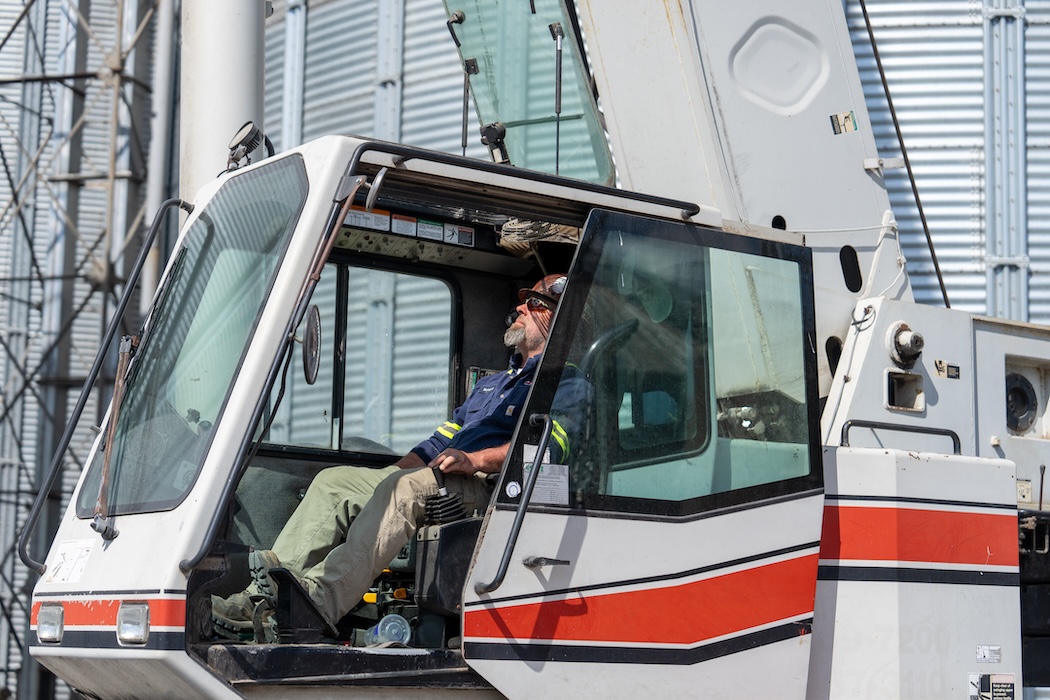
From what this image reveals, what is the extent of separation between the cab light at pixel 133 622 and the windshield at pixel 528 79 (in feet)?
8.29

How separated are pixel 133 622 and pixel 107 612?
0.15 meters

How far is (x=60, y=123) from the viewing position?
43.1 feet

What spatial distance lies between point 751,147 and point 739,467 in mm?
1319

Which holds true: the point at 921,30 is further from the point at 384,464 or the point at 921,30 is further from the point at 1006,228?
the point at 384,464

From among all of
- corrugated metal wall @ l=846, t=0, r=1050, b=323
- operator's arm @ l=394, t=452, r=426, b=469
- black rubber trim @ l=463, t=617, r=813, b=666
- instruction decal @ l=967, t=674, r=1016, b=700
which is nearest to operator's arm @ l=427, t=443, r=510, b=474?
operator's arm @ l=394, t=452, r=426, b=469

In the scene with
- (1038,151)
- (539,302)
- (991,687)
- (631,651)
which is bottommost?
(991,687)

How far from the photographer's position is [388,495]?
399 cm

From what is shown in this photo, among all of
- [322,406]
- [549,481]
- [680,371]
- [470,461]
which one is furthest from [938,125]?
[549,481]

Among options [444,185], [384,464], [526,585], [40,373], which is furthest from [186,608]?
[40,373]

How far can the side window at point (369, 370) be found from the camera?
5.04 metres

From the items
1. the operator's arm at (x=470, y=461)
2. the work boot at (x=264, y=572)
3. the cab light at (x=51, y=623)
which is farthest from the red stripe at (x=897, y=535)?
the cab light at (x=51, y=623)

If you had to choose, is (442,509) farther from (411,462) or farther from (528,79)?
(528,79)

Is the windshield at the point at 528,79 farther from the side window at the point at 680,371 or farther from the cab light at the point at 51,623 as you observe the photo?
the cab light at the point at 51,623

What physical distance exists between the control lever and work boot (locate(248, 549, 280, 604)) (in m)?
0.48
